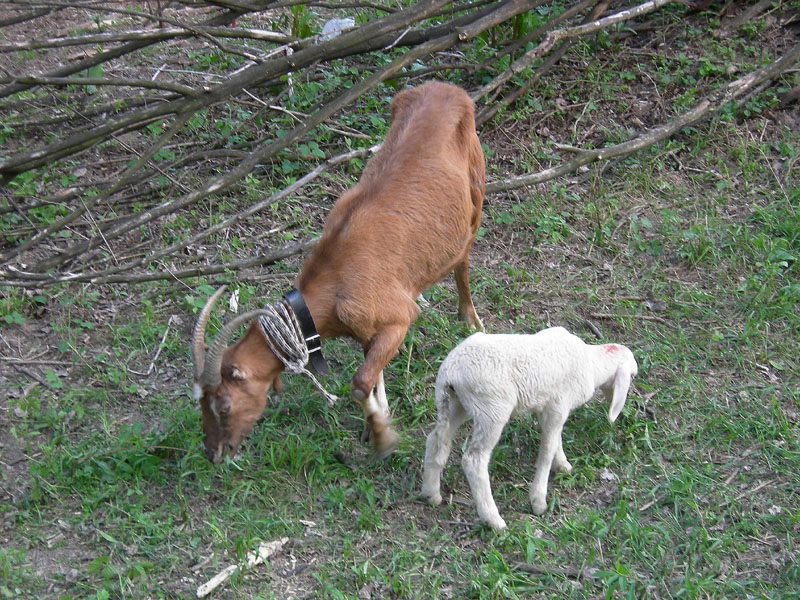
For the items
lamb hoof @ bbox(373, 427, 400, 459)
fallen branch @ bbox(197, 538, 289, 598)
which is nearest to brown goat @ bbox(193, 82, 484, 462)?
lamb hoof @ bbox(373, 427, 400, 459)

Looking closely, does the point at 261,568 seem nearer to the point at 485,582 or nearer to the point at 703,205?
the point at 485,582

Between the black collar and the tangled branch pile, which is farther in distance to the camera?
the tangled branch pile

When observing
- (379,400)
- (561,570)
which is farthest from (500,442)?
(561,570)

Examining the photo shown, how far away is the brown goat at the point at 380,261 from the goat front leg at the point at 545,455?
3.08 ft

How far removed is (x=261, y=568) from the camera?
172 inches

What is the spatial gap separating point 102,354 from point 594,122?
525cm

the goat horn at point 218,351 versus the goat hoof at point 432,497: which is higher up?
the goat horn at point 218,351

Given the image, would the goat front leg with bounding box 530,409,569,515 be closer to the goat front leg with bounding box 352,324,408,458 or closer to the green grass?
the green grass

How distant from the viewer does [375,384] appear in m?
5.05

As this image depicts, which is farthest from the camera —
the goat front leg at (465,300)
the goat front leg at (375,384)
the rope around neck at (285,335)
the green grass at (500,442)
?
the goat front leg at (465,300)

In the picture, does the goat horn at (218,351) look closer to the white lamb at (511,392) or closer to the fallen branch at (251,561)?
the fallen branch at (251,561)

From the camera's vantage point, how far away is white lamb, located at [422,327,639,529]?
4.39 metres

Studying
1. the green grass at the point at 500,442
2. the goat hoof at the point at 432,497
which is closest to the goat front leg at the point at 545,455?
the green grass at the point at 500,442

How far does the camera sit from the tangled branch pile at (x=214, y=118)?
21.9 ft
